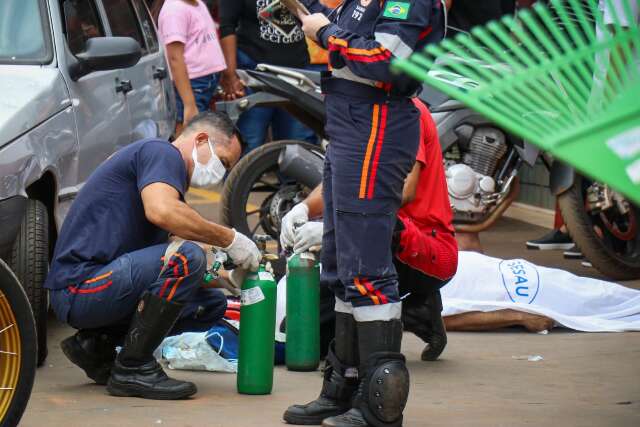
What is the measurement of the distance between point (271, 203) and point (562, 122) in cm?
591

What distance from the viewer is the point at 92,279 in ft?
15.8

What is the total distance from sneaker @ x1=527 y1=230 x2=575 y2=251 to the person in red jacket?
11.6 feet

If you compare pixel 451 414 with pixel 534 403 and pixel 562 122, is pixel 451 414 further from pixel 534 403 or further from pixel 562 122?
pixel 562 122

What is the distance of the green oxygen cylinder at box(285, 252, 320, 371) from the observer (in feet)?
17.5

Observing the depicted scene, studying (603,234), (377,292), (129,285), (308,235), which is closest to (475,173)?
(603,234)

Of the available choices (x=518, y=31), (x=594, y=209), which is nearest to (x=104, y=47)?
(x=594, y=209)

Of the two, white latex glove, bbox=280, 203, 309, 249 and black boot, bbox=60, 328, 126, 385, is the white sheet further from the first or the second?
black boot, bbox=60, 328, 126, 385

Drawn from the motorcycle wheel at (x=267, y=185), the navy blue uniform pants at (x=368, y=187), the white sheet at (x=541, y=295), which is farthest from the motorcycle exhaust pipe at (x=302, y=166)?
the navy blue uniform pants at (x=368, y=187)

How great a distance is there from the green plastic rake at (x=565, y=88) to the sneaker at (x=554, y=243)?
6392 millimetres

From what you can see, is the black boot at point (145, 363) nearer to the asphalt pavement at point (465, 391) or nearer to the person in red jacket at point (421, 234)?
the asphalt pavement at point (465, 391)

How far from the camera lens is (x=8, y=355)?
395 cm

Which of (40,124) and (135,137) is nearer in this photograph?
(40,124)

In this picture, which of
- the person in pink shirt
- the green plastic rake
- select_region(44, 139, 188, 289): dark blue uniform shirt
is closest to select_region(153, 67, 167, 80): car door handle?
the person in pink shirt

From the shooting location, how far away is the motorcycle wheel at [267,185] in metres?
8.04
